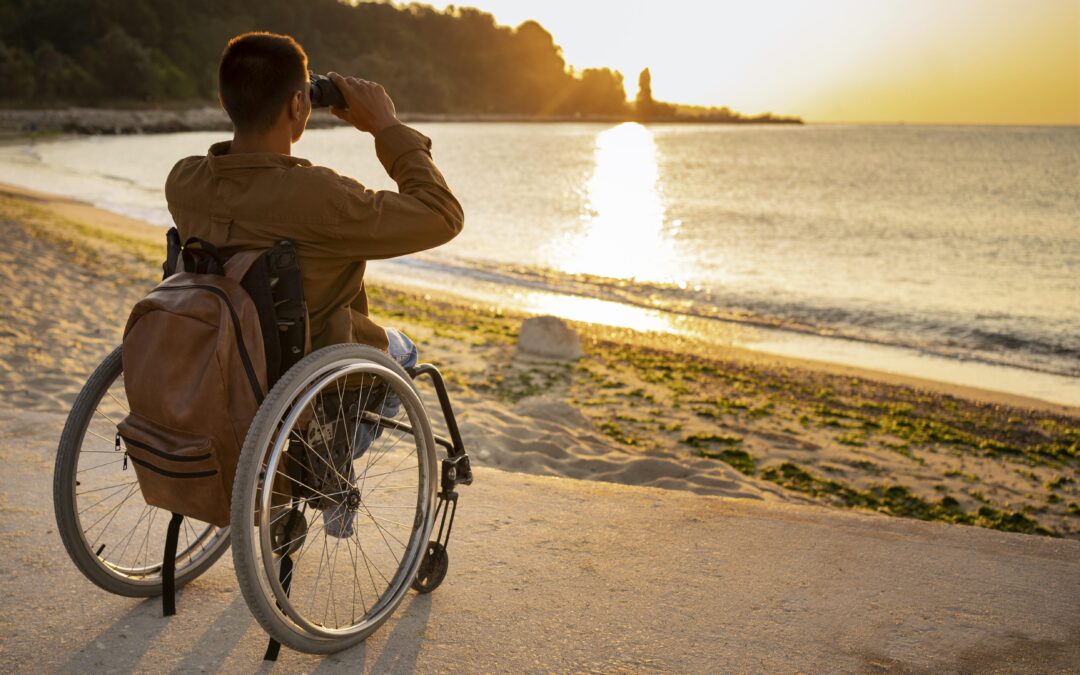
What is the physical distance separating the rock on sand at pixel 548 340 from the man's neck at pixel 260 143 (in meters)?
6.46

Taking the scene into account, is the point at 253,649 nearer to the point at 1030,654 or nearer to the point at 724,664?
the point at 724,664

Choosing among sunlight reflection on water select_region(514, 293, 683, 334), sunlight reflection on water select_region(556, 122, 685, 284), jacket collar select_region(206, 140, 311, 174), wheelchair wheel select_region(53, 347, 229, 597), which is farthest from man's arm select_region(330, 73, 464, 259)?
sunlight reflection on water select_region(556, 122, 685, 284)

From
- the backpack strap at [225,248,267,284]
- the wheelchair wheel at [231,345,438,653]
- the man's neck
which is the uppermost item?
the man's neck

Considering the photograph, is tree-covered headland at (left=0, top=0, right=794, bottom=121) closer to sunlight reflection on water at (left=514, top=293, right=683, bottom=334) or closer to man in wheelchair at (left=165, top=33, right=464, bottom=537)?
sunlight reflection on water at (left=514, top=293, right=683, bottom=334)

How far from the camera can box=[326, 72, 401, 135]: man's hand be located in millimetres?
2344

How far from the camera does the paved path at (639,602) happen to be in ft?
8.14

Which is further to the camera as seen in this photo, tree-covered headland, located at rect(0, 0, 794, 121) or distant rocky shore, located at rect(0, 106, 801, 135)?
tree-covered headland, located at rect(0, 0, 794, 121)

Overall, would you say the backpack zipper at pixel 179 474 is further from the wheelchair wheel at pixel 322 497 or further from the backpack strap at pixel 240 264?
the backpack strap at pixel 240 264

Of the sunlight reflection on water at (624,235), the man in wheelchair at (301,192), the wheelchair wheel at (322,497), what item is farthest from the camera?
the sunlight reflection on water at (624,235)

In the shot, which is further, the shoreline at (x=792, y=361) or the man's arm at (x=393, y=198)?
the shoreline at (x=792, y=361)

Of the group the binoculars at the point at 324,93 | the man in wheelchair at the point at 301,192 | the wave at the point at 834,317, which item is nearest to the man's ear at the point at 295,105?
the man in wheelchair at the point at 301,192

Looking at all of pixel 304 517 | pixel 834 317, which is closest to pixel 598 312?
pixel 834 317

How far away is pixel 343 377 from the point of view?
7.71 feet

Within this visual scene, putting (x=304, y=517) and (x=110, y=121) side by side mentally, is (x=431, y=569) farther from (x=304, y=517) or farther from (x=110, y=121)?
(x=110, y=121)
